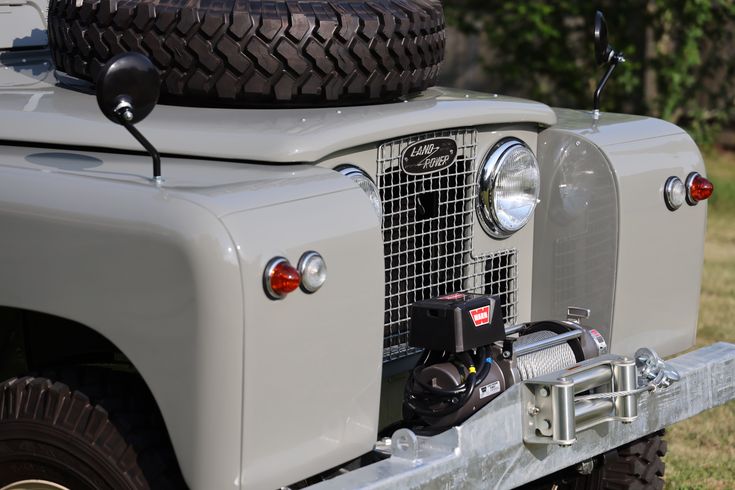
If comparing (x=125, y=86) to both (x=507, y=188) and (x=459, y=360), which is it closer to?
(x=459, y=360)

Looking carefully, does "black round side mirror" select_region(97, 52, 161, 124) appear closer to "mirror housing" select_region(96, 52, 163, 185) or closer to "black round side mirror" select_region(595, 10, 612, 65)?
"mirror housing" select_region(96, 52, 163, 185)

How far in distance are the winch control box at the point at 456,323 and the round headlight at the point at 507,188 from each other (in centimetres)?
37

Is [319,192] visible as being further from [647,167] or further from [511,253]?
[647,167]

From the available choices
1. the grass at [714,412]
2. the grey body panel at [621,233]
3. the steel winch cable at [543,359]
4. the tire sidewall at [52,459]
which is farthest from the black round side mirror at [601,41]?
the tire sidewall at [52,459]

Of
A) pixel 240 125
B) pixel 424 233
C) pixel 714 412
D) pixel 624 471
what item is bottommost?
pixel 714 412

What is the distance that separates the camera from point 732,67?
10.7 metres

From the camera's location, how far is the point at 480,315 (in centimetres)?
283

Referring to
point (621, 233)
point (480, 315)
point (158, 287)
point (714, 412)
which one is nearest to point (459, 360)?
point (480, 315)

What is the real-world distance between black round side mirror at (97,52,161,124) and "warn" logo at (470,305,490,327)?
0.88m

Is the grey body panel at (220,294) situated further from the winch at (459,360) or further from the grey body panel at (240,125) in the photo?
the winch at (459,360)

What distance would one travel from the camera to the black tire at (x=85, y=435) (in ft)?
8.20

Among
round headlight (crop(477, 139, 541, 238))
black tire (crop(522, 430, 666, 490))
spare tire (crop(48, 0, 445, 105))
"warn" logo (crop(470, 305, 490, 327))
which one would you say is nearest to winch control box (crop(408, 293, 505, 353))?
"warn" logo (crop(470, 305, 490, 327))

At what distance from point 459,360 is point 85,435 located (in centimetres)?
87

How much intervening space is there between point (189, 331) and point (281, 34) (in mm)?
889
